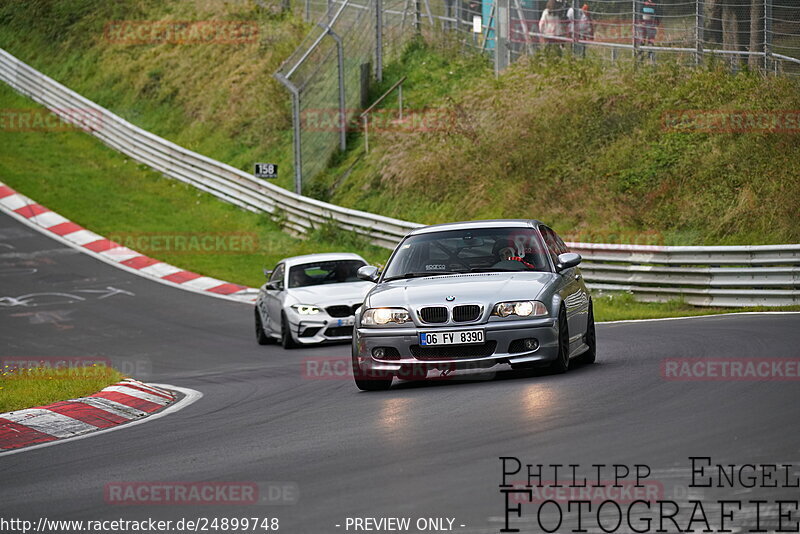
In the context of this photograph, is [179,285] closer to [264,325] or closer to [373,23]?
[264,325]

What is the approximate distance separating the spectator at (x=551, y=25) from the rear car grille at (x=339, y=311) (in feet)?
50.4

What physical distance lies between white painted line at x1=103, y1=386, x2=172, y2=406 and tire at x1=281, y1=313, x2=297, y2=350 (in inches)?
238

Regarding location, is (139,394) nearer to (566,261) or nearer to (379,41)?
(566,261)

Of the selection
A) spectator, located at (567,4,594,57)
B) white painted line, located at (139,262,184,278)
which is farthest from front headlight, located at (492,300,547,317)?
spectator, located at (567,4,594,57)

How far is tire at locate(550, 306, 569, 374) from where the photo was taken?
35.0 feet

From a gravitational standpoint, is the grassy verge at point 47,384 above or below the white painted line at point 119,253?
above

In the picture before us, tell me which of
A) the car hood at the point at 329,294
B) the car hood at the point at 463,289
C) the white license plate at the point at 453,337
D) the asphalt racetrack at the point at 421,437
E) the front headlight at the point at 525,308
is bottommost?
the car hood at the point at 329,294

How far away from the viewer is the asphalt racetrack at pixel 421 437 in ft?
20.2

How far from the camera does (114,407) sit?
11086 millimetres

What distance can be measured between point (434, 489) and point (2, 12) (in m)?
49.8

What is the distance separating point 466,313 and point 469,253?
4.77ft

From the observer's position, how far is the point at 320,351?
17469 millimetres

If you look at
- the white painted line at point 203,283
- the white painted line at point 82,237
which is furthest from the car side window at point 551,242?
the white painted line at point 82,237

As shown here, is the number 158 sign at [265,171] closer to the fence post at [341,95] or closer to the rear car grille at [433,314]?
the fence post at [341,95]
